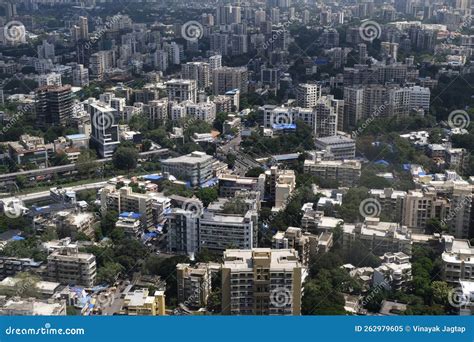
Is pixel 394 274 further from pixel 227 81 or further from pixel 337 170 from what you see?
pixel 227 81

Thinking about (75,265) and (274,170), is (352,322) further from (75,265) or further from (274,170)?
(274,170)

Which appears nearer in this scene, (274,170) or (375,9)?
(274,170)

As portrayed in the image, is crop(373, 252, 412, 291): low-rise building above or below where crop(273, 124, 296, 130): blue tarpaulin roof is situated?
below

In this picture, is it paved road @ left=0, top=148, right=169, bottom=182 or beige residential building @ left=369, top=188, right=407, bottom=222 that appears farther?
paved road @ left=0, top=148, right=169, bottom=182

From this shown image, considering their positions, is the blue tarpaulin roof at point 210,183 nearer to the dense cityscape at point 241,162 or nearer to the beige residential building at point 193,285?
the dense cityscape at point 241,162

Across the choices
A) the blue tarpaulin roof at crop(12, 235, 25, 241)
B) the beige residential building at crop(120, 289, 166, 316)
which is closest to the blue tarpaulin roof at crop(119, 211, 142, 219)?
the blue tarpaulin roof at crop(12, 235, 25, 241)

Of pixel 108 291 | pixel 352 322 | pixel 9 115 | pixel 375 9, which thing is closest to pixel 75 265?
pixel 108 291

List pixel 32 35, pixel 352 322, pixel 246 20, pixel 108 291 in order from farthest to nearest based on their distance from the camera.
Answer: pixel 246 20 < pixel 32 35 < pixel 108 291 < pixel 352 322

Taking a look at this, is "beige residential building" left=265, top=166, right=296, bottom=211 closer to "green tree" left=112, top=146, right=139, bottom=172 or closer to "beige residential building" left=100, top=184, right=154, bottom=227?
"beige residential building" left=100, top=184, right=154, bottom=227

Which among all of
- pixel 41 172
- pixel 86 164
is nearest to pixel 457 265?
pixel 86 164
